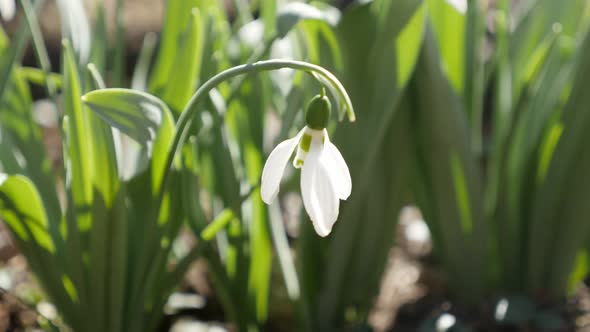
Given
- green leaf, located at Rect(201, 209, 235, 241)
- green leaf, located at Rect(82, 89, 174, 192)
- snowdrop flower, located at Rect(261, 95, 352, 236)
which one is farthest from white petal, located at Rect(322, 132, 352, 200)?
green leaf, located at Rect(201, 209, 235, 241)

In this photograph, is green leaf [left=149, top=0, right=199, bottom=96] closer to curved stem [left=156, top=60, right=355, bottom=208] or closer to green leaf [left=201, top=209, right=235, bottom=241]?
green leaf [left=201, top=209, right=235, bottom=241]

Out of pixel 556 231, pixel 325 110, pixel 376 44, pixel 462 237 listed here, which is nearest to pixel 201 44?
pixel 376 44

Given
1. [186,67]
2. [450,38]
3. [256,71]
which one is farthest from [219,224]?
[450,38]

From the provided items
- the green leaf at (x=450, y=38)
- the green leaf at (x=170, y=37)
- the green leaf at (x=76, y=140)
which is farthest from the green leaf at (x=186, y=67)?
the green leaf at (x=450, y=38)

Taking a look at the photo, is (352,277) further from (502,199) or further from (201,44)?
(201,44)

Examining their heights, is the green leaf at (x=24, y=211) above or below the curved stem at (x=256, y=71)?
below

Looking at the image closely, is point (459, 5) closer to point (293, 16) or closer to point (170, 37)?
point (293, 16)

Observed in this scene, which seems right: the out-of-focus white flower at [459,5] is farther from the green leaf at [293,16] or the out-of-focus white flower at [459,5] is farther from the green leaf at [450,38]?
the green leaf at [293,16]

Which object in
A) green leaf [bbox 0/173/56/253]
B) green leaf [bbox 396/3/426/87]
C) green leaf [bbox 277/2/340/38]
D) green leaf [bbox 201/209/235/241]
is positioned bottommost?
green leaf [bbox 201/209/235/241]
